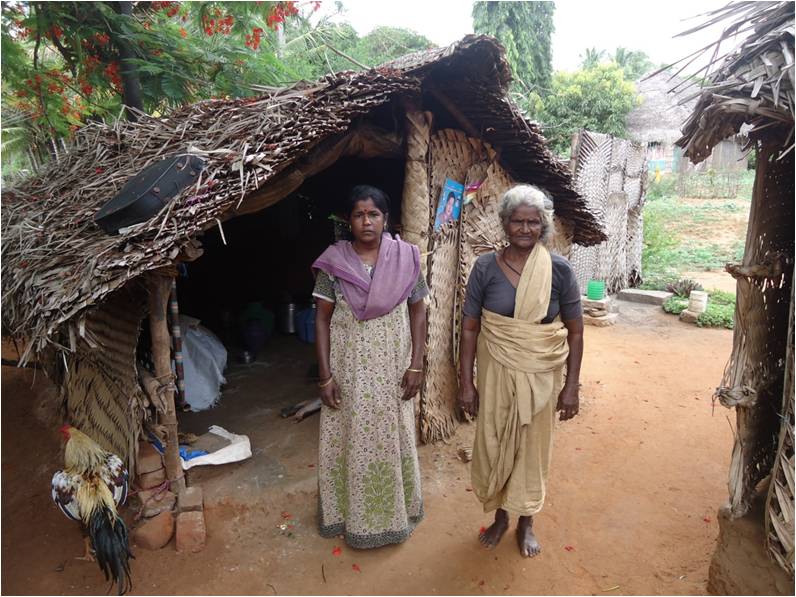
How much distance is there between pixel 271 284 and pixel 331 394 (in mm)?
5196

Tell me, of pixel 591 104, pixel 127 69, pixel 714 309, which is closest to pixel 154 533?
pixel 127 69

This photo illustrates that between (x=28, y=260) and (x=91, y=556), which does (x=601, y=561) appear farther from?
(x=28, y=260)

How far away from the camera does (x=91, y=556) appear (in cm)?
287

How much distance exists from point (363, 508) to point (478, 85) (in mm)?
2919

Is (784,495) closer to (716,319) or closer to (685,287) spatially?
(716,319)

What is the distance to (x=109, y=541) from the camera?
8.02 ft

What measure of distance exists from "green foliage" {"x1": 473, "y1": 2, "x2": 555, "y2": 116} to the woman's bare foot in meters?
14.7

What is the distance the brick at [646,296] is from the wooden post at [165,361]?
28.9ft

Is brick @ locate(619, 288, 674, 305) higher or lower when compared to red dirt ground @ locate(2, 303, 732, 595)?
higher

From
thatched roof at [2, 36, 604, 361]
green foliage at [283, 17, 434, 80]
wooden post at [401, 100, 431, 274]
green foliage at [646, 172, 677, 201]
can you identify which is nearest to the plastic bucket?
thatched roof at [2, 36, 604, 361]

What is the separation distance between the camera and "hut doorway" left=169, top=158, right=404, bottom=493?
4.22m

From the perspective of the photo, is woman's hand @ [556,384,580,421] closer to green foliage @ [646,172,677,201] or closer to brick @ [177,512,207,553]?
brick @ [177,512,207,553]

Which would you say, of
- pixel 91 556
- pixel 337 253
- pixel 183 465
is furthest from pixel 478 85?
pixel 91 556

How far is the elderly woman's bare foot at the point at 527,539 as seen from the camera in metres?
2.82
